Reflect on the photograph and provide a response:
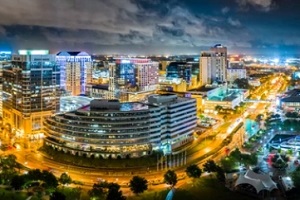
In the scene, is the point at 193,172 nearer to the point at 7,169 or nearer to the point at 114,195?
the point at 114,195

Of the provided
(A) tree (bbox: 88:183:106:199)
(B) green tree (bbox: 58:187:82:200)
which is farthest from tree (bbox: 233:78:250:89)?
(A) tree (bbox: 88:183:106:199)

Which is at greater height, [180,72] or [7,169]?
[180,72]

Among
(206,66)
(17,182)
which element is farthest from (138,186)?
(206,66)

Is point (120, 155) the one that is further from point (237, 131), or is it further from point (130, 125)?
point (237, 131)

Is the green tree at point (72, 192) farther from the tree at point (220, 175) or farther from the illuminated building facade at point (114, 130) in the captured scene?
the tree at point (220, 175)

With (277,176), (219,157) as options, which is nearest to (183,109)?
(219,157)

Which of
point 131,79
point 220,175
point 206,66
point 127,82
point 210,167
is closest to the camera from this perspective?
point 220,175

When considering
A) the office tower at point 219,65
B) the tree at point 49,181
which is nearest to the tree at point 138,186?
the tree at point 49,181
